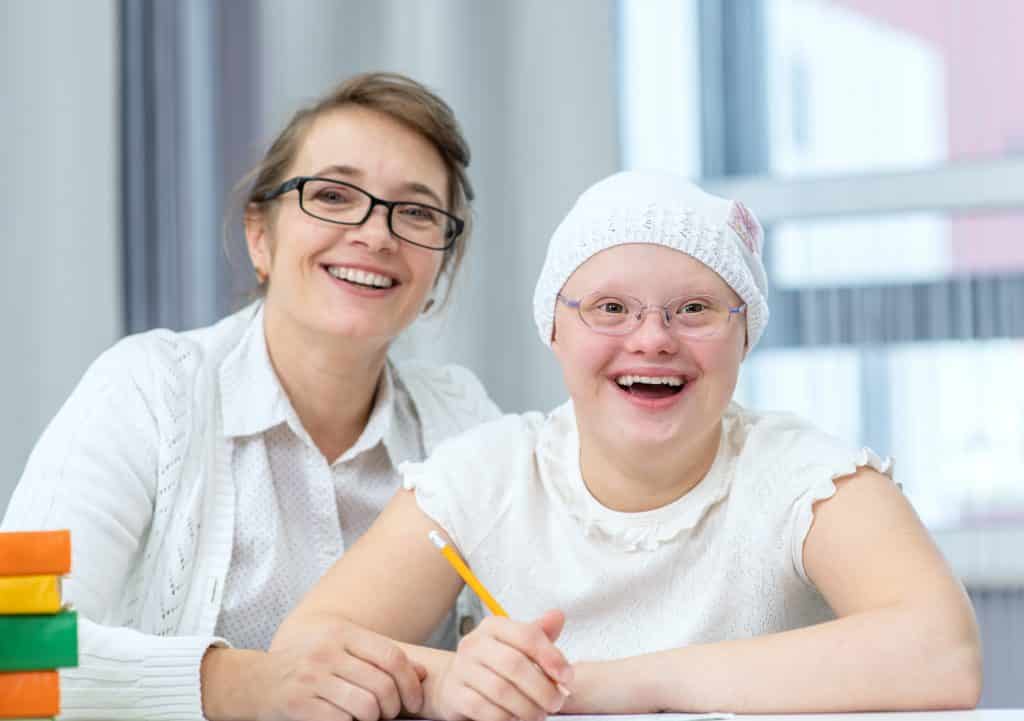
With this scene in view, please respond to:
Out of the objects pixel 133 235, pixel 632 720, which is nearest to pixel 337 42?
pixel 133 235

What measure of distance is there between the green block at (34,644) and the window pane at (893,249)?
2.07 meters

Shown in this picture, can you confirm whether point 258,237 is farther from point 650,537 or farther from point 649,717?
point 649,717

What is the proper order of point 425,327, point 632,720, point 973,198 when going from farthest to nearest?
1. point 425,327
2. point 973,198
3. point 632,720

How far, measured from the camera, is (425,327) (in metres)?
2.85

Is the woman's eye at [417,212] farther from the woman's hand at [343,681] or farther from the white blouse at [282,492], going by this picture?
the woman's hand at [343,681]

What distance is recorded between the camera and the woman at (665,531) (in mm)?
1228

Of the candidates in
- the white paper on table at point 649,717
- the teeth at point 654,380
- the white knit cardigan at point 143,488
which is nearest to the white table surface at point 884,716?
the white paper on table at point 649,717

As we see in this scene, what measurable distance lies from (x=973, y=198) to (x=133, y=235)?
6.05ft

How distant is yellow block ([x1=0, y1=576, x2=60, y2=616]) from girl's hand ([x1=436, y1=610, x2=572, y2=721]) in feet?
1.35

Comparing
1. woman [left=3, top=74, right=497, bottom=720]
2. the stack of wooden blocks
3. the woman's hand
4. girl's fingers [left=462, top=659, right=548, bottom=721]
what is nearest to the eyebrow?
woman [left=3, top=74, right=497, bottom=720]

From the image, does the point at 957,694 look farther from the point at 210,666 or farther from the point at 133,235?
the point at 133,235

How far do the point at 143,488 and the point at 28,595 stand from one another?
762 mm

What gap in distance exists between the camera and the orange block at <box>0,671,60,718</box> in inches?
35.9

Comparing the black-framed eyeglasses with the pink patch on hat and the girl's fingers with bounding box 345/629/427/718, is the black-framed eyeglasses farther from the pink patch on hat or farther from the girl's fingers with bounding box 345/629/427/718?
the girl's fingers with bounding box 345/629/427/718
